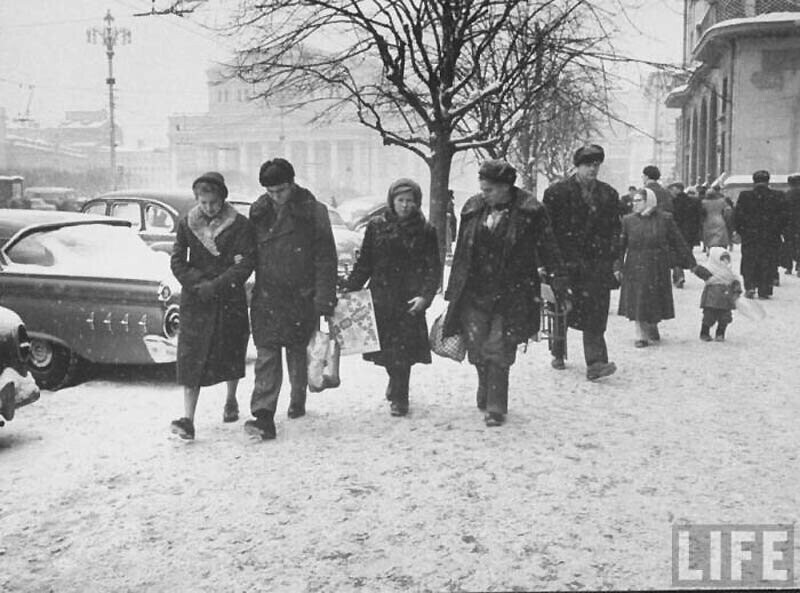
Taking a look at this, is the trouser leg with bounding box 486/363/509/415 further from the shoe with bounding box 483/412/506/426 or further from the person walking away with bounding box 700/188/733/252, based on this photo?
the person walking away with bounding box 700/188/733/252

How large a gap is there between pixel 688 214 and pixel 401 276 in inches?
419

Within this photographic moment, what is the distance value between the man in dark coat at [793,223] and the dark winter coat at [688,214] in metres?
1.42

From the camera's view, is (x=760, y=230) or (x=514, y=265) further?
(x=760, y=230)

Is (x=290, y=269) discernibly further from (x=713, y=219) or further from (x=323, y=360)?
(x=713, y=219)

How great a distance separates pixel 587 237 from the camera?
7.43 meters

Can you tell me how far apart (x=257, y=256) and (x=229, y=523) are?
2113 mm

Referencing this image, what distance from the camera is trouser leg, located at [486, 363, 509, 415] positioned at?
619 cm

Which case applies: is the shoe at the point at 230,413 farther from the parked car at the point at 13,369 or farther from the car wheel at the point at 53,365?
the car wheel at the point at 53,365

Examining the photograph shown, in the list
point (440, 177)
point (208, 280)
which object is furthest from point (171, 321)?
point (440, 177)

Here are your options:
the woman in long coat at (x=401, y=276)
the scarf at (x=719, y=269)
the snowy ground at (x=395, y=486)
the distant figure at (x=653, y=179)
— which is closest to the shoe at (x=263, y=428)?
the snowy ground at (x=395, y=486)

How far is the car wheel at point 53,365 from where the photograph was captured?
781 cm

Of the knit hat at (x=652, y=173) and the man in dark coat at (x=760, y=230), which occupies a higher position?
the knit hat at (x=652, y=173)

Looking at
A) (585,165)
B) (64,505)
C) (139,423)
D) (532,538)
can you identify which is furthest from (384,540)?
(585,165)

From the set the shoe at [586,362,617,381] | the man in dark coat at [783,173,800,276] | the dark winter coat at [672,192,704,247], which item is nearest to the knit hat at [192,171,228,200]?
the shoe at [586,362,617,381]
